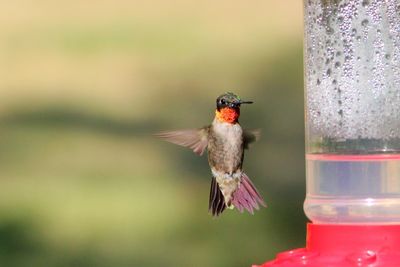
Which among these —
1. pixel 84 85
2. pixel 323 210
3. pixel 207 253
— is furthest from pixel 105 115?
pixel 323 210

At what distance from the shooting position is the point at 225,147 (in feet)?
11.3

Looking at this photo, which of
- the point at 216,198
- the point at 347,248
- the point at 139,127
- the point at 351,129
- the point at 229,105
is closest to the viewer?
the point at 347,248

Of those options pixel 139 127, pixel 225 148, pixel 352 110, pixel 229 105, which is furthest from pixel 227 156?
pixel 139 127

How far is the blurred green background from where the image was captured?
5555 millimetres

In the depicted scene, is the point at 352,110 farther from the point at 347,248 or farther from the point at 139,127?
the point at 139,127

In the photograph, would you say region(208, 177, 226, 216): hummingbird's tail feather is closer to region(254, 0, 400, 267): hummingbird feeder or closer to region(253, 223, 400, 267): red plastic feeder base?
region(254, 0, 400, 267): hummingbird feeder

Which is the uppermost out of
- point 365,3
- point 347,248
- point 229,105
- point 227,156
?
point 365,3

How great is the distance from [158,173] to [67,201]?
0.38 m

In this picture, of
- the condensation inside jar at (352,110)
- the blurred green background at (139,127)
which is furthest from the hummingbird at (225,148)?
the blurred green background at (139,127)

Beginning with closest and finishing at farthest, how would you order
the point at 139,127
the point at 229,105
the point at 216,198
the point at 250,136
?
the point at 229,105 → the point at 250,136 → the point at 216,198 → the point at 139,127

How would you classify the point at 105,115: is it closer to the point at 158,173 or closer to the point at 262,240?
the point at 158,173

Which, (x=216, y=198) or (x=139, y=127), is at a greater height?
(x=139, y=127)

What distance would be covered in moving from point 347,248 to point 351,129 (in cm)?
30

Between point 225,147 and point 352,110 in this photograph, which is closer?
point 352,110
